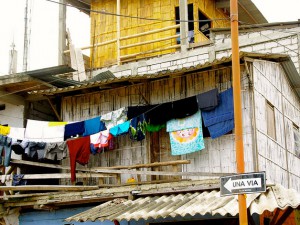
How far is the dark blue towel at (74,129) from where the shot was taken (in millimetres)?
15180

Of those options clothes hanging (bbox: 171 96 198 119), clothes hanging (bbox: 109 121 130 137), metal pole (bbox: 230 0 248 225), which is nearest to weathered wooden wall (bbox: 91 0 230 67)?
clothes hanging (bbox: 171 96 198 119)

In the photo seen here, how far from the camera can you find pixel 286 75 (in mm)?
16766

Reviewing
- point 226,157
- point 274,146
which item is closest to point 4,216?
point 226,157

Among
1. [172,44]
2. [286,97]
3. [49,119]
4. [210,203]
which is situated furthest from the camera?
[172,44]

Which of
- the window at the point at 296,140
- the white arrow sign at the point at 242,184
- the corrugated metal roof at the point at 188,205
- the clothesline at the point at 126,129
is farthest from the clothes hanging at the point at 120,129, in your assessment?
the white arrow sign at the point at 242,184

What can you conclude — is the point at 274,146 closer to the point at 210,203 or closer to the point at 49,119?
the point at 210,203

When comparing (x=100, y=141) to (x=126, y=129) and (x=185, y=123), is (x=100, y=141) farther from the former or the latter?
(x=185, y=123)

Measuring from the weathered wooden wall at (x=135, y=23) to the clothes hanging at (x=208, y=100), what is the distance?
19.7 feet

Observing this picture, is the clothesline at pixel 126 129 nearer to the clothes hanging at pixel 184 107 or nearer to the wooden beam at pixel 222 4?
the clothes hanging at pixel 184 107

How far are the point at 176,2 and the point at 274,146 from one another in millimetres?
7817

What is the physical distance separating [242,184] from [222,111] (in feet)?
17.7

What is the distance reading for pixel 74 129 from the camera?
15.2 m

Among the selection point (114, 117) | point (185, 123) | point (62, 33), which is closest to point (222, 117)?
point (185, 123)

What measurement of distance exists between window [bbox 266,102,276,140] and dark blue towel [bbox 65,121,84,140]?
508cm
